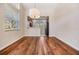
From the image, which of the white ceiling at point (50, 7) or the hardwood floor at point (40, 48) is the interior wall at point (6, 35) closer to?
the hardwood floor at point (40, 48)

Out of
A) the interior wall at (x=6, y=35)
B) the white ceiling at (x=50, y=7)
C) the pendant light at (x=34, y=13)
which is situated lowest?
the interior wall at (x=6, y=35)

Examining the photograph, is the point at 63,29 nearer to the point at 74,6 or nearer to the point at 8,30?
the point at 74,6

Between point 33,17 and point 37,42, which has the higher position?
point 33,17

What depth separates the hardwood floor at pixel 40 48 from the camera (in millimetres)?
2174

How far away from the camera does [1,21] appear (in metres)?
2.19

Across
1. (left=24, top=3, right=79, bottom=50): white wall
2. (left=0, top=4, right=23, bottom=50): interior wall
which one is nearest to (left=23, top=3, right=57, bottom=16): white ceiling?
(left=24, top=3, right=79, bottom=50): white wall

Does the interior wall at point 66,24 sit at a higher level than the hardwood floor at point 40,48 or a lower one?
higher

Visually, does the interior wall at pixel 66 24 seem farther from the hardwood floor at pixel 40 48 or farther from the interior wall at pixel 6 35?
the interior wall at pixel 6 35

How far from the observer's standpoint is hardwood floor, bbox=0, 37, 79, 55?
2174 millimetres

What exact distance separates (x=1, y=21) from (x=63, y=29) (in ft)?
3.41

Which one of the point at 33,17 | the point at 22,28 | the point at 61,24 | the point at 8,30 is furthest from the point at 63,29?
the point at 8,30

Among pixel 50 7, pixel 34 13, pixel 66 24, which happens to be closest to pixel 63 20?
pixel 66 24

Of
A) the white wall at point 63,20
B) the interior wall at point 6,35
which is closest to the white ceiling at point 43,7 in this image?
the white wall at point 63,20
